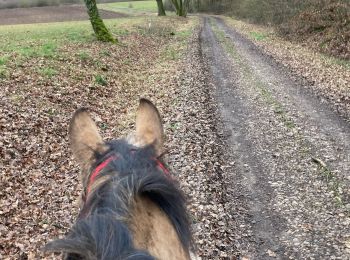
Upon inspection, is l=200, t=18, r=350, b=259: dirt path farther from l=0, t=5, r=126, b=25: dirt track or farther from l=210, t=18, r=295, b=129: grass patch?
l=0, t=5, r=126, b=25: dirt track

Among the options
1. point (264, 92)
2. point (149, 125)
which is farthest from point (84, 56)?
point (149, 125)

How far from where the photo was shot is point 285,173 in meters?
8.09

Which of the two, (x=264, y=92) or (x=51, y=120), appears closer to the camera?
(x=51, y=120)

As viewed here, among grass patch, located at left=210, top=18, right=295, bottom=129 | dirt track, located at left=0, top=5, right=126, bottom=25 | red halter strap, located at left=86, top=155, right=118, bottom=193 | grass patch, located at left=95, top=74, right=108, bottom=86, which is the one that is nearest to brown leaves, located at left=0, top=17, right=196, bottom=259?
grass patch, located at left=95, top=74, right=108, bottom=86

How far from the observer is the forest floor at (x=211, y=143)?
6.24 m

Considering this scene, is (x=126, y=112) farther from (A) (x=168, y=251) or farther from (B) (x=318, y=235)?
(A) (x=168, y=251)

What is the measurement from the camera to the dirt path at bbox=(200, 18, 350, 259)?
6.02 m

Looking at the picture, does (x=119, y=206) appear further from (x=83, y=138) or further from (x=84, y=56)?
(x=84, y=56)

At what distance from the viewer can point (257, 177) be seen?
7.96m

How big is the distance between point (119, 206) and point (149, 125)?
0.88 m

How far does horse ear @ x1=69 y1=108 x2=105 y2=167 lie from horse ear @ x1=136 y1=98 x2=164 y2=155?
0.83 feet

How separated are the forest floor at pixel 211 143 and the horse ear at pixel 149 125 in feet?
8.89

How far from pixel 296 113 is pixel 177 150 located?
4567mm

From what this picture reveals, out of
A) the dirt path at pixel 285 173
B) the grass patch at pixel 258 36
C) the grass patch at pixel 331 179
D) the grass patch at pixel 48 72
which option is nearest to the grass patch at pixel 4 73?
the grass patch at pixel 48 72
